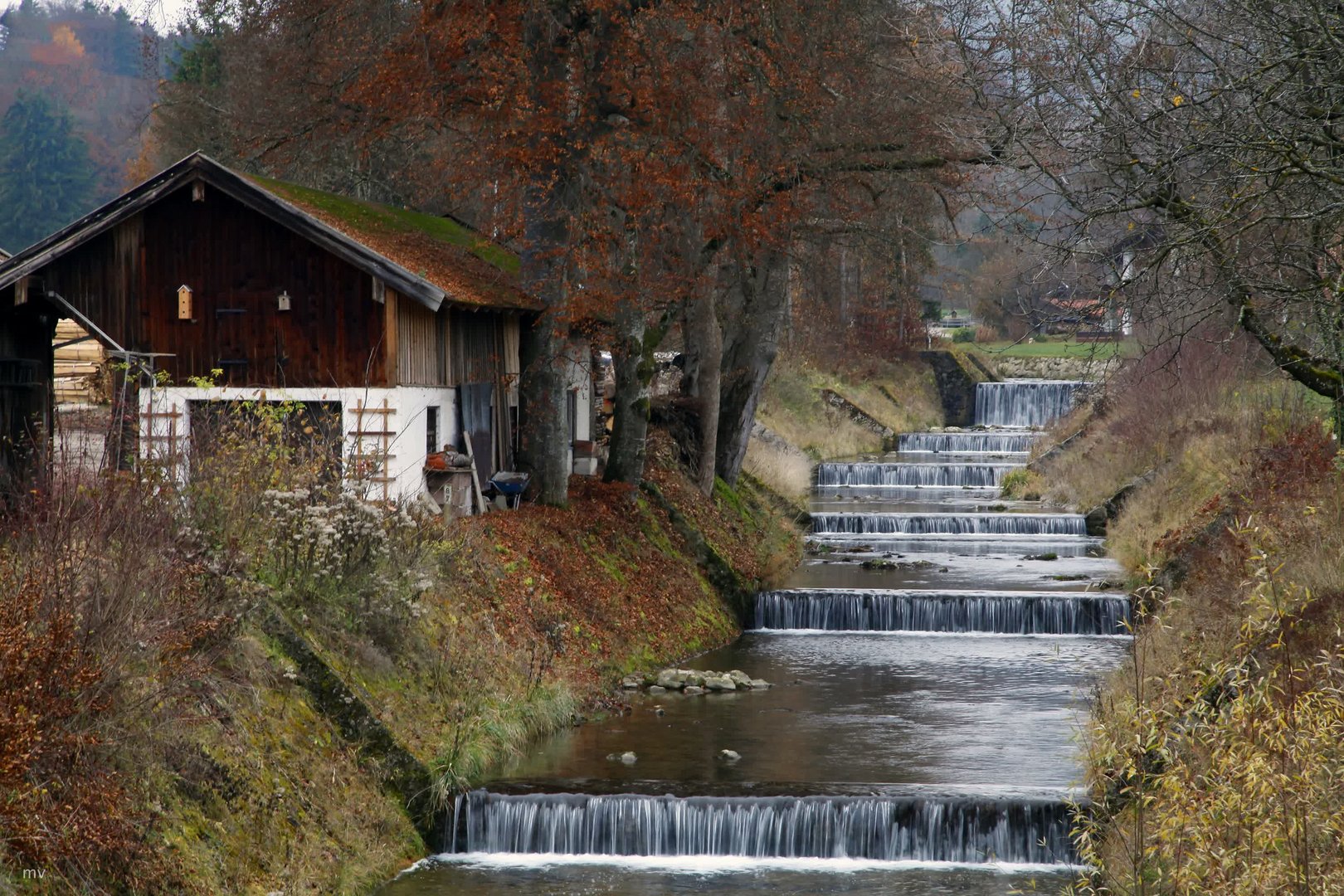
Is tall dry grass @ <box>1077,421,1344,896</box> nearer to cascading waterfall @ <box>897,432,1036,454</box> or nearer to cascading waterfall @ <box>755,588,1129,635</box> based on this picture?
cascading waterfall @ <box>755,588,1129,635</box>

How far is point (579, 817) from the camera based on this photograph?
1402cm

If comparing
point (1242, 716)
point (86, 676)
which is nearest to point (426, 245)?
point (86, 676)

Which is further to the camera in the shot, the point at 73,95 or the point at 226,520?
the point at 73,95

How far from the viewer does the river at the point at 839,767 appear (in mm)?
13398

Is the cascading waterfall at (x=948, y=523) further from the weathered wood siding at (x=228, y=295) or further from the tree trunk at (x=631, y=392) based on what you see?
the weathered wood siding at (x=228, y=295)

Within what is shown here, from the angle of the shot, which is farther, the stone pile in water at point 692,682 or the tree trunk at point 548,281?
the tree trunk at point 548,281

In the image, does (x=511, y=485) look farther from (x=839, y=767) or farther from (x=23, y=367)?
(x=839, y=767)

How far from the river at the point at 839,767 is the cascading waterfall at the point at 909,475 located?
1703 cm

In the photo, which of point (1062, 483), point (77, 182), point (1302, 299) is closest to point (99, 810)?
point (1302, 299)

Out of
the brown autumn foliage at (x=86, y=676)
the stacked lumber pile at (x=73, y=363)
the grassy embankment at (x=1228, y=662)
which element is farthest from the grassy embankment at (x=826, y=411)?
the brown autumn foliage at (x=86, y=676)

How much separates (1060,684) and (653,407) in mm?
12168

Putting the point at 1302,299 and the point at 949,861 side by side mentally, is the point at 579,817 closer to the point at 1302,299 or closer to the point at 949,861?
the point at 949,861

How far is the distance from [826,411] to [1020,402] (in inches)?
445

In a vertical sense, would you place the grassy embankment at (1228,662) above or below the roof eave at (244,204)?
below
